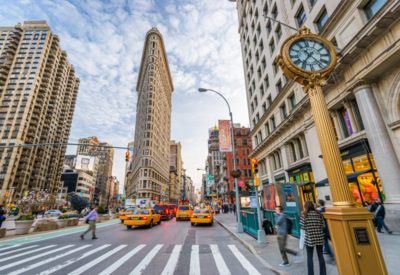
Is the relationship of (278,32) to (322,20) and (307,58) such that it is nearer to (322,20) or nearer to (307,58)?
Result: (322,20)

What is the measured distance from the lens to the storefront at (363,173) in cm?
1229

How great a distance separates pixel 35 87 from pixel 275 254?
108m

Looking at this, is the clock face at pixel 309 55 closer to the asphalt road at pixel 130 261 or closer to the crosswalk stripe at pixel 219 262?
the asphalt road at pixel 130 261

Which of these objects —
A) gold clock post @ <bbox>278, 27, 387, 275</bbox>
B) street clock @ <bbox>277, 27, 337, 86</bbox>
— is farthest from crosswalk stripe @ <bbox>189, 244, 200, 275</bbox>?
street clock @ <bbox>277, 27, 337, 86</bbox>

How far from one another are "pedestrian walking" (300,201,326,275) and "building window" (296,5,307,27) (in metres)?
20.7

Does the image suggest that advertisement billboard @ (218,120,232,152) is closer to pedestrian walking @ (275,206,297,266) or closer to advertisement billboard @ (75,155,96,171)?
pedestrian walking @ (275,206,297,266)

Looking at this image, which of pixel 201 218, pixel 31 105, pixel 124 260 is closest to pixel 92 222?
pixel 124 260

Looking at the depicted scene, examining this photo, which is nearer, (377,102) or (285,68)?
(285,68)

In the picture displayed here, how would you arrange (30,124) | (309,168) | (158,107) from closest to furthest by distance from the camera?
(309,168) → (30,124) → (158,107)

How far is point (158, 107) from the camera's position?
3499 inches

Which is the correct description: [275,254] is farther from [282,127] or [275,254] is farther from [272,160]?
[272,160]

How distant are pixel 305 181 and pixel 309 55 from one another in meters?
15.8

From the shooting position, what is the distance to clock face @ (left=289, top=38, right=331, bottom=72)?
5.77 meters

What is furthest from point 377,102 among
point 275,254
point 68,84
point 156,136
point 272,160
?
point 68,84
